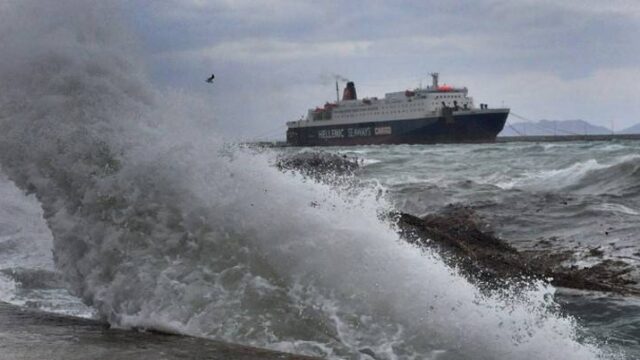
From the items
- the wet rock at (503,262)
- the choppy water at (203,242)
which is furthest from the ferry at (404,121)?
the choppy water at (203,242)

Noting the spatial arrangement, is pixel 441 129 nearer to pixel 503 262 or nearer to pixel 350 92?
pixel 350 92

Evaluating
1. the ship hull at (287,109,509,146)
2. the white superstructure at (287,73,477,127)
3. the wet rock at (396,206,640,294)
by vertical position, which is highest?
→ the white superstructure at (287,73,477,127)

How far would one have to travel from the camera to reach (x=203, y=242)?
603 cm

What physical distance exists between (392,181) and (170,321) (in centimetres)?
1956

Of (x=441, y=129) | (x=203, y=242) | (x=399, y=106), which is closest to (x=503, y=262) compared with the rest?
(x=203, y=242)

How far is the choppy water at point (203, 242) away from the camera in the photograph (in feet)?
17.4

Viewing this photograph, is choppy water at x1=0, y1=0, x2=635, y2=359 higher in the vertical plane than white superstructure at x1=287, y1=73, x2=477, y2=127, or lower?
lower

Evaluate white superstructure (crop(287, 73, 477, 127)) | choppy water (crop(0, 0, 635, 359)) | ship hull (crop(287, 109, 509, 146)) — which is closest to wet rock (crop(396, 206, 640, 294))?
choppy water (crop(0, 0, 635, 359))

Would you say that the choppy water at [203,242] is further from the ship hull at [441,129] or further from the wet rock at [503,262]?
the ship hull at [441,129]

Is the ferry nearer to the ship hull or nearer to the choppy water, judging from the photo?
the ship hull

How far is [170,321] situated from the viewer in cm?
535

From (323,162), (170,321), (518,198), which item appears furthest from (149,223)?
(323,162)

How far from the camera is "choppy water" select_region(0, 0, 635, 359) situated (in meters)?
5.29

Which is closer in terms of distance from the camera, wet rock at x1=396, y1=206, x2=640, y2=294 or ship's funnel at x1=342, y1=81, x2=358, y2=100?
wet rock at x1=396, y1=206, x2=640, y2=294
